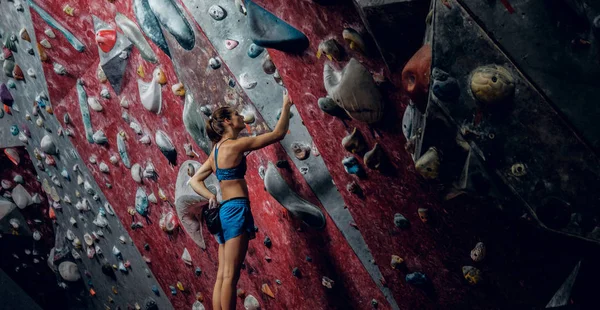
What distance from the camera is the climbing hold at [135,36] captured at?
1938 millimetres

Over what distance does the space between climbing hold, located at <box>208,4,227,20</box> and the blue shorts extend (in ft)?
1.99

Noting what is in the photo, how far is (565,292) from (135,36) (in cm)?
167

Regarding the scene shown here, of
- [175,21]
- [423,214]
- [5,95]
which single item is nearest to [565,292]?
[423,214]

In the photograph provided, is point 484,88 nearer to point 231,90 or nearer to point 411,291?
point 411,291

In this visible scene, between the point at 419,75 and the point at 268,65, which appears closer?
the point at 419,75

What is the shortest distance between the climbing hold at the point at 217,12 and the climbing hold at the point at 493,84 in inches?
37.5

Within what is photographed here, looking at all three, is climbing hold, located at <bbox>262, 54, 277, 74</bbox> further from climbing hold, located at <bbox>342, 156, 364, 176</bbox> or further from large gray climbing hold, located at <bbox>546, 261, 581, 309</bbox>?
large gray climbing hold, located at <bbox>546, 261, 581, 309</bbox>

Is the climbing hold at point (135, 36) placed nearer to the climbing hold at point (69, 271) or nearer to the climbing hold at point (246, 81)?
the climbing hold at point (246, 81)

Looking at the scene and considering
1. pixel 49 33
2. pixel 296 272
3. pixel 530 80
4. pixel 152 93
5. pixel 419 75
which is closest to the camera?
pixel 530 80

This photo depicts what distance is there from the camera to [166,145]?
6.95ft

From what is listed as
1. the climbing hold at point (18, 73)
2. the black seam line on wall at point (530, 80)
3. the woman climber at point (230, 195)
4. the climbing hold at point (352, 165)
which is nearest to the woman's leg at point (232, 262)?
the woman climber at point (230, 195)

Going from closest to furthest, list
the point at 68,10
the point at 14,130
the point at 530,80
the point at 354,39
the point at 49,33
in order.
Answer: the point at 530,80, the point at 354,39, the point at 68,10, the point at 49,33, the point at 14,130

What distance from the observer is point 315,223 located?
175cm

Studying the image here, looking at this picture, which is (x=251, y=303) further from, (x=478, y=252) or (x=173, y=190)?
(x=478, y=252)
